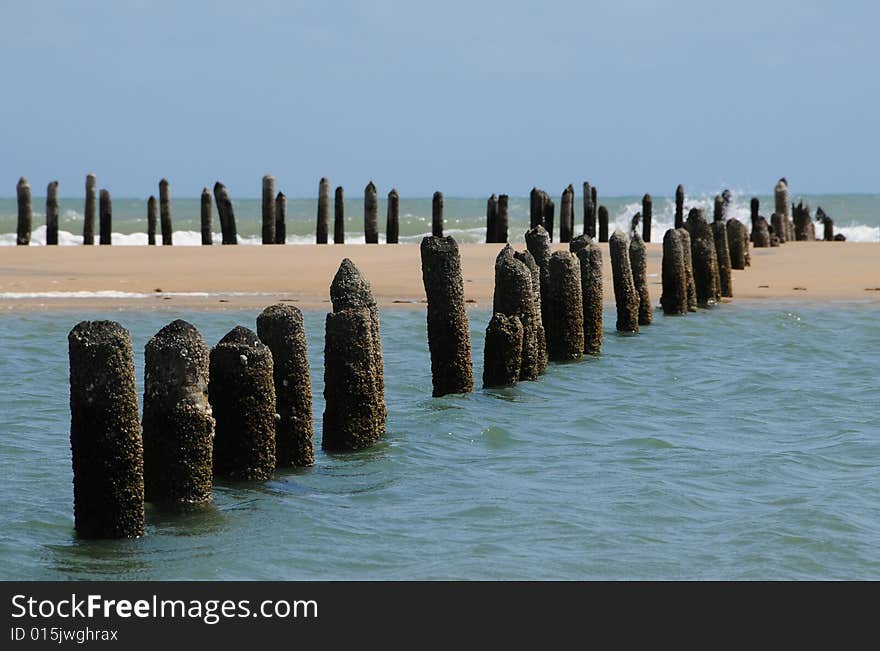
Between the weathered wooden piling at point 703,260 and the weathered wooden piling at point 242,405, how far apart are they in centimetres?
1238

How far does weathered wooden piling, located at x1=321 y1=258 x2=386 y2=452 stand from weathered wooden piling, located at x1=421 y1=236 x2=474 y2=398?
4.01ft

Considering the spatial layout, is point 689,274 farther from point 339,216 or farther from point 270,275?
point 339,216

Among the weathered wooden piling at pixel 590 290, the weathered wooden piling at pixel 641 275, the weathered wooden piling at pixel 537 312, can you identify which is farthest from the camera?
the weathered wooden piling at pixel 641 275

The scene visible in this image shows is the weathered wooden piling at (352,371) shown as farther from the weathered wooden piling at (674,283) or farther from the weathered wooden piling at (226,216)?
the weathered wooden piling at (226,216)

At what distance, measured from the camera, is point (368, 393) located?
33.7 ft

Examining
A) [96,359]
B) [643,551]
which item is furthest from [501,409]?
[96,359]

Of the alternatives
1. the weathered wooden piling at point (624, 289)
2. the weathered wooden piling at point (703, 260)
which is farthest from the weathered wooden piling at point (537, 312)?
the weathered wooden piling at point (703, 260)

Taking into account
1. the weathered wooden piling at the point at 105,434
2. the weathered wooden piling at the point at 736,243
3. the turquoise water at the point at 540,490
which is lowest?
the turquoise water at the point at 540,490

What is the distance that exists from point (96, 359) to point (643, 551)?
10.1ft

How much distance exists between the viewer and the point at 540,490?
9.53 meters

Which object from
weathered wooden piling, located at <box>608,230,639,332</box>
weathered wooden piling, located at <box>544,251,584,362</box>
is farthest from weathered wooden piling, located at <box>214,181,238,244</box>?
weathered wooden piling, located at <box>544,251,584,362</box>

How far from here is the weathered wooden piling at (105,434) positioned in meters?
7.38

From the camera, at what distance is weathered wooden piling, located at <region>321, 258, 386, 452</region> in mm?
10008
